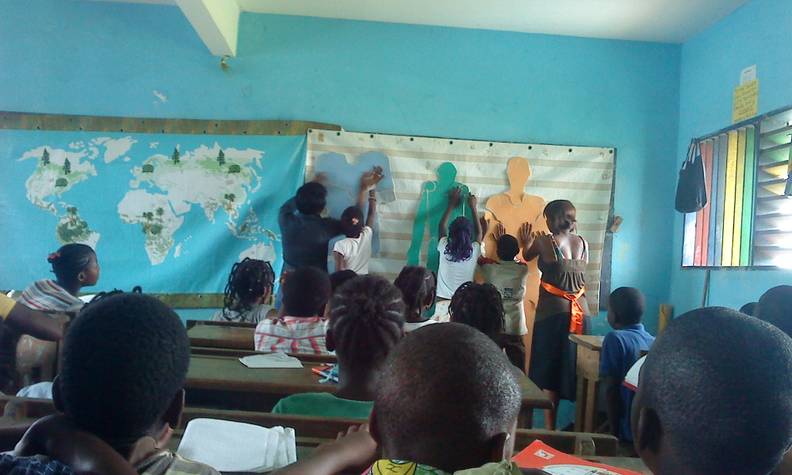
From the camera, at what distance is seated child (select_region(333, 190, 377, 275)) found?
388cm

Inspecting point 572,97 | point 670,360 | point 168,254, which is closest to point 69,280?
point 168,254

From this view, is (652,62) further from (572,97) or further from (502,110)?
(502,110)

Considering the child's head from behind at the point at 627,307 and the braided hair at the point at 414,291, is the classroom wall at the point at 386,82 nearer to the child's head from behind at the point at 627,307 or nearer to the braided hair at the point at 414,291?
the child's head from behind at the point at 627,307

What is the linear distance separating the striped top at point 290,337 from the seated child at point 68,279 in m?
0.97

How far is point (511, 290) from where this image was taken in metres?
3.71

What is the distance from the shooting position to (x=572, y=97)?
423 centimetres

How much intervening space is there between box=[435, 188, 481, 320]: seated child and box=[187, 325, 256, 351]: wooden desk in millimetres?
1596

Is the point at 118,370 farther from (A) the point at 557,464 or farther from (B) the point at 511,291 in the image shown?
(B) the point at 511,291

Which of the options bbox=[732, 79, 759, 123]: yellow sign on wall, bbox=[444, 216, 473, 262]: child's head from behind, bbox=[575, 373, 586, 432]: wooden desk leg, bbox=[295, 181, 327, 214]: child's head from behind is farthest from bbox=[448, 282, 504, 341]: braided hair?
bbox=[732, 79, 759, 123]: yellow sign on wall

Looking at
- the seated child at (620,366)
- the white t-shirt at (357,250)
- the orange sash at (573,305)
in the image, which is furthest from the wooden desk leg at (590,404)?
the white t-shirt at (357,250)

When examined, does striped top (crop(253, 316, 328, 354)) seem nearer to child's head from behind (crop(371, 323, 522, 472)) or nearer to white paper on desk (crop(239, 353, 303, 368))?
white paper on desk (crop(239, 353, 303, 368))

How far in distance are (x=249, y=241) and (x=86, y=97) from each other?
152 centimetres

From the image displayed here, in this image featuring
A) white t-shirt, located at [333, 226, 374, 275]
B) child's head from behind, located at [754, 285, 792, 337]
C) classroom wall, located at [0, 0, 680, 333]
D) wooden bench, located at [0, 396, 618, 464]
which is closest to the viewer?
wooden bench, located at [0, 396, 618, 464]

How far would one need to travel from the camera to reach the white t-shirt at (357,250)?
3.88 metres
